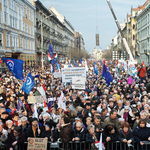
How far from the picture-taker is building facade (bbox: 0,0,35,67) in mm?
32375

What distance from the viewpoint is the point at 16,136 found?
5531 millimetres

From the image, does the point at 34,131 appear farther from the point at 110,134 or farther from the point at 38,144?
the point at 110,134

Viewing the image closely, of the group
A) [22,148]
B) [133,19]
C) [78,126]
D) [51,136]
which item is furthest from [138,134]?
[133,19]

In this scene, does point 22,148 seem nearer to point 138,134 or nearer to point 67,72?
point 138,134

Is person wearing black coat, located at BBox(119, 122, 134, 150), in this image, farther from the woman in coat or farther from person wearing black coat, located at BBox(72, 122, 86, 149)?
the woman in coat

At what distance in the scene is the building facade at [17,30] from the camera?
3238cm

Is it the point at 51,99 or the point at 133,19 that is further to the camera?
the point at 133,19

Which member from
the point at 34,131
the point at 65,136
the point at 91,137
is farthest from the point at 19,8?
the point at 91,137

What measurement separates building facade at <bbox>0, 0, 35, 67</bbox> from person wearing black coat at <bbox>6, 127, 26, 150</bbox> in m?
26.1

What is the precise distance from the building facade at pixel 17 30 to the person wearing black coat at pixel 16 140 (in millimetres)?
26137

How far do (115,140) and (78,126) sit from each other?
893mm

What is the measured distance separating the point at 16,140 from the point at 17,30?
116 feet

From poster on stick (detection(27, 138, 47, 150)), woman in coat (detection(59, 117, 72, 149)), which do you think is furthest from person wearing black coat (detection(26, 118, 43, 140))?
woman in coat (detection(59, 117, 72, 149))

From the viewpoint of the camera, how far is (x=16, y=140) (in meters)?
5.50
